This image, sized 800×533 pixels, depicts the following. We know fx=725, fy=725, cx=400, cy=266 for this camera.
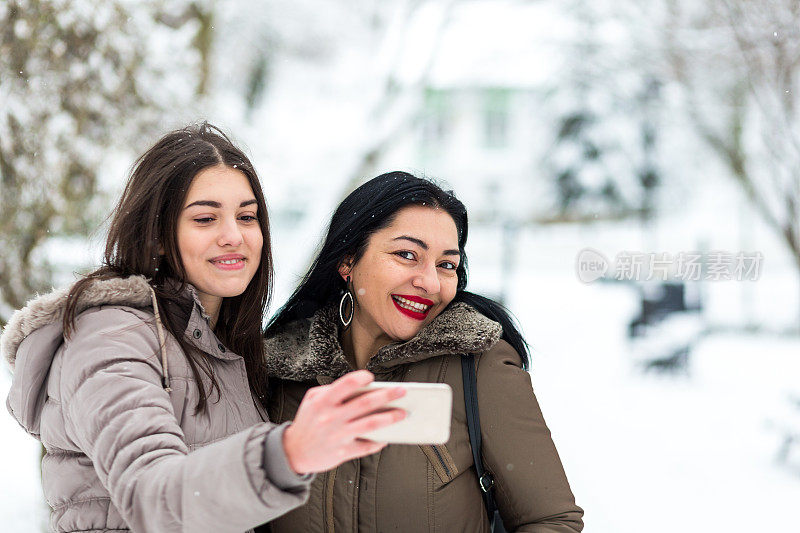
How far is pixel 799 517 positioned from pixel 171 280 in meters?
4.61

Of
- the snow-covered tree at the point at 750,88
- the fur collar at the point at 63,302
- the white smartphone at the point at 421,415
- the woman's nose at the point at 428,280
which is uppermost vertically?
the snow-covered tree at the point at 750,88

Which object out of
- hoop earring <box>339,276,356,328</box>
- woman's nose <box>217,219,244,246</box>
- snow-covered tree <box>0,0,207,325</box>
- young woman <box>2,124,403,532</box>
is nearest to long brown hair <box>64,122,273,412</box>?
young woman <box>2,124,403,532</box>

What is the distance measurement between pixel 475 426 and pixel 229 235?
0.80 metres

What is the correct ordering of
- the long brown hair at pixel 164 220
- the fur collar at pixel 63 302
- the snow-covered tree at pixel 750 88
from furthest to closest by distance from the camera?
the snow-covered tree at pixel 750 88, the long brown hair at pixel 164 220, the fur collar at pixel 63 302

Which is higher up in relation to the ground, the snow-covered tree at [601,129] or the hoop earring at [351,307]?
the snow-covered tree at [601,129]

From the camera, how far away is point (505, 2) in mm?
8375

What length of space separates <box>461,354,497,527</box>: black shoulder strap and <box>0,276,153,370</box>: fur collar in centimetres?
83

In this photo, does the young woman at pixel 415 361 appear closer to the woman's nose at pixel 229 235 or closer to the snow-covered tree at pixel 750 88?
the woman's nose at pixel 229 235

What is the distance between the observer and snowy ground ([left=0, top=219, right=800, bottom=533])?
4.99 m

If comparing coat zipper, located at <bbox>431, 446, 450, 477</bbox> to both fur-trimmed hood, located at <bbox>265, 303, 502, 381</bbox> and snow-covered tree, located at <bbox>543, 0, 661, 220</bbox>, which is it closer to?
fur-trimmed hood, located at <bbox>265, 303, 502, 381</bbox>

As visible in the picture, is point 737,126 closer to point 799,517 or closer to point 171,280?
point 799,517

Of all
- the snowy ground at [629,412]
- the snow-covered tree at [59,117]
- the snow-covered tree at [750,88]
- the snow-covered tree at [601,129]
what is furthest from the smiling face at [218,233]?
the snow-covered tree at [601,129]

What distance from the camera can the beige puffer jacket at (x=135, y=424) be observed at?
119 centimetres

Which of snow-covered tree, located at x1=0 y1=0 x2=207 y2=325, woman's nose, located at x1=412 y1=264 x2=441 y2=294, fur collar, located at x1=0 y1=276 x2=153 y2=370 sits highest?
snow-covered tree, located at x1=0 y1=0 x2=207 y2=325
